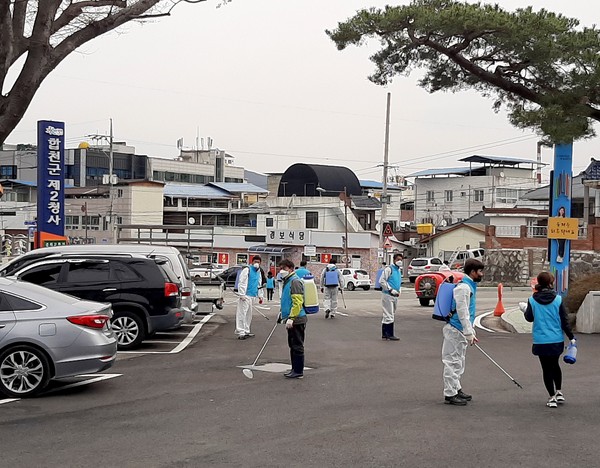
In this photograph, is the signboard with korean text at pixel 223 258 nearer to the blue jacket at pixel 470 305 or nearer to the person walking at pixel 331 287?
the person walking at pixel 331 287

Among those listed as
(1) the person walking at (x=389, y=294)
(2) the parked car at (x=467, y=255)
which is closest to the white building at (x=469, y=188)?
(2) the parked car at (x=467, y=255)

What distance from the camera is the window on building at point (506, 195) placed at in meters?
79.3

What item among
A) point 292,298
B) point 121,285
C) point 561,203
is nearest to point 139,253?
point 121,285

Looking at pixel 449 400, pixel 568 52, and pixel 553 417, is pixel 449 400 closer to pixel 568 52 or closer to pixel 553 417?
pixel 553 417

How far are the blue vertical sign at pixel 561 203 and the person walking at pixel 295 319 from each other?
11.5 m

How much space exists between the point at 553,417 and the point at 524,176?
76197mm

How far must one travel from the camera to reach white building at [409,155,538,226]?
7938cm

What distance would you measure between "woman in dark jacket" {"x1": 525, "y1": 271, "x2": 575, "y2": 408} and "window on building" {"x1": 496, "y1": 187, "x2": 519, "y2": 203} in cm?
7104

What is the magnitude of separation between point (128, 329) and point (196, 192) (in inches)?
2558

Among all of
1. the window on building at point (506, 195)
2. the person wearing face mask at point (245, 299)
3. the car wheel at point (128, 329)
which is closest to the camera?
the car wheel at point (128, 329)

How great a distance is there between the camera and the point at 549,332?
9.70 m

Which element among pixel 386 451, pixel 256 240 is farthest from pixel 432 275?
pixel 256 240

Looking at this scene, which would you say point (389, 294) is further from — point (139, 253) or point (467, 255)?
point (467, 255)

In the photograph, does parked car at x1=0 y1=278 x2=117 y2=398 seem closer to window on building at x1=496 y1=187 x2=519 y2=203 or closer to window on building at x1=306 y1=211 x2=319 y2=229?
window on building at x1=306 y1=211 x2=319 y2=229
